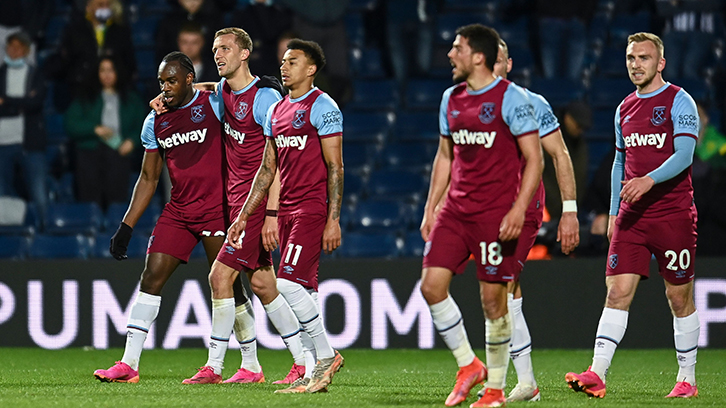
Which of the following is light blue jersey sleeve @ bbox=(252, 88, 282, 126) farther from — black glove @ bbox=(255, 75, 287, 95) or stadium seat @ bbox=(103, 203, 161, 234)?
stadium seat @ bbox=(103, 203, 161, 234)

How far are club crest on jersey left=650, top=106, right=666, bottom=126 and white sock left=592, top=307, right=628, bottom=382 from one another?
1123 millimetres

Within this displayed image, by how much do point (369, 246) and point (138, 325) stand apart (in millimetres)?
4190

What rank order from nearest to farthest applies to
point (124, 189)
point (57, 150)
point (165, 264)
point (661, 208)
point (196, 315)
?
1. point (661, 208)
2. point (165, 264)
3. point (196, 315)
4. point (124, 189)
5. point (57, 150)

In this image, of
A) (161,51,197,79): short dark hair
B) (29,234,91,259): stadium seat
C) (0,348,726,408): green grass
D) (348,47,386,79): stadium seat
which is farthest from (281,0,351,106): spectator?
(161,51,197,79): short dark hair

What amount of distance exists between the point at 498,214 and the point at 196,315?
17.1 feet

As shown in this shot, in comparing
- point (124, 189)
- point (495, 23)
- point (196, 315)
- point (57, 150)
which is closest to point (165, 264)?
point (196, 315)

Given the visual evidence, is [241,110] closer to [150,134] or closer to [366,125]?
[150,134]

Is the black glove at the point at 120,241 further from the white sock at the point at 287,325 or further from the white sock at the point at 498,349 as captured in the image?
the white sock at the point at 498,349

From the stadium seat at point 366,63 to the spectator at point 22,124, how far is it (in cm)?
374

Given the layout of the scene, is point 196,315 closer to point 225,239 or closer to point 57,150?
point 225,239

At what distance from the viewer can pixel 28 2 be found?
44.9 ft

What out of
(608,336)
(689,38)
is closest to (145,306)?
(608,336)

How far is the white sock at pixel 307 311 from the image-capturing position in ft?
21.2

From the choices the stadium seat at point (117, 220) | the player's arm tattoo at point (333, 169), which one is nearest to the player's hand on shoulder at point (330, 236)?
the player's arm tattoo at point (333, 169)
